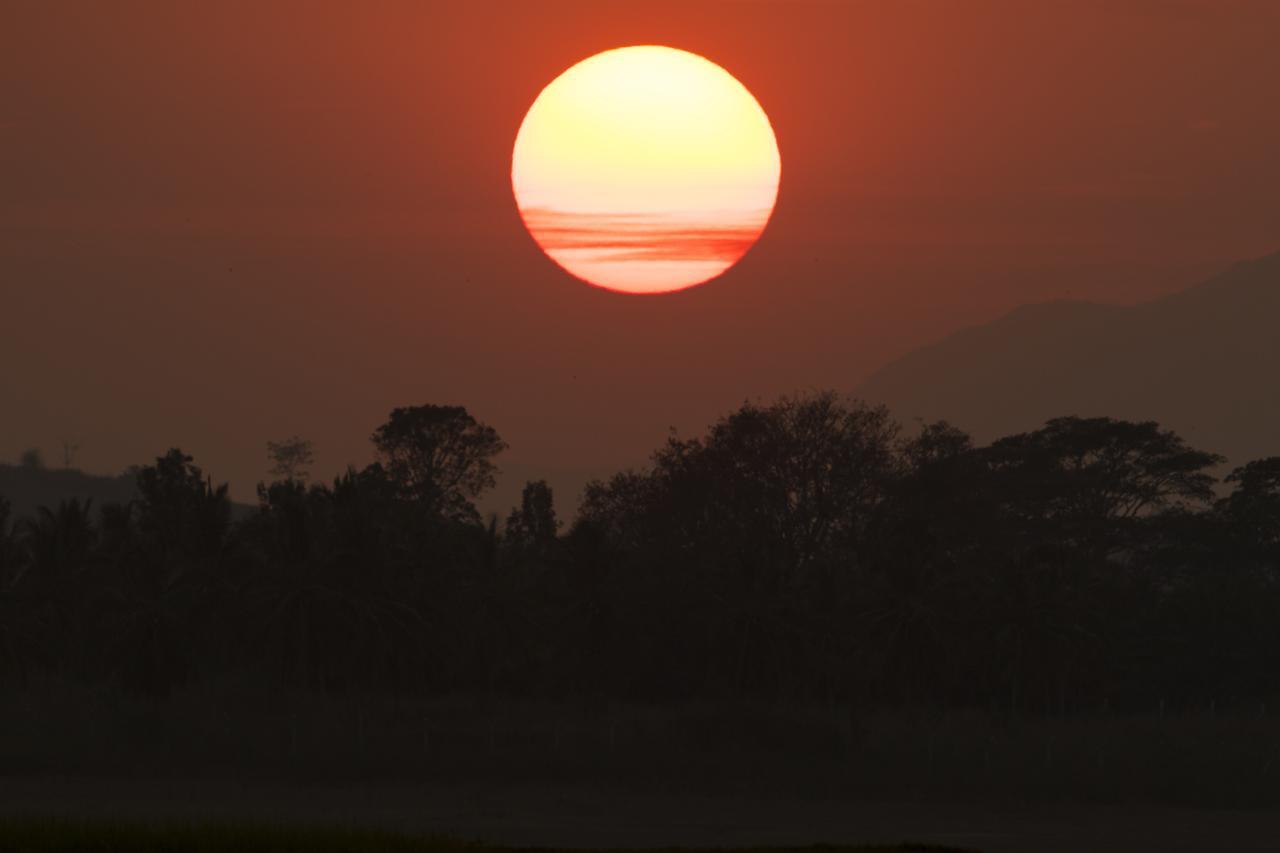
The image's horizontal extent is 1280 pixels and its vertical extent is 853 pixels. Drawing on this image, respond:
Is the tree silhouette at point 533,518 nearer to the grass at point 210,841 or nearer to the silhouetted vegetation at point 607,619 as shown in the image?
the silhouetted vegetation at point 607,619

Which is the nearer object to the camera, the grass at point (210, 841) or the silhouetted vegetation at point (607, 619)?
the grass at point (210, 841)

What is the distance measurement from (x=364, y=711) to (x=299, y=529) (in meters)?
9.79

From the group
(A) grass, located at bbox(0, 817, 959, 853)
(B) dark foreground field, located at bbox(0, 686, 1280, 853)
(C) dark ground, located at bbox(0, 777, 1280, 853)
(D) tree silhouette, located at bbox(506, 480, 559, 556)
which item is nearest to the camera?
(A) grass, located at bbox(0, 817, 959, 853)

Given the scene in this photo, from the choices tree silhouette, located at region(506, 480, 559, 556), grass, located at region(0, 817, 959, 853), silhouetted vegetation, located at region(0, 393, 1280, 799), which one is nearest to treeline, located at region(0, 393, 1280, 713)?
silhouetted vegetation, located at region(0, 393, 1280, 799)

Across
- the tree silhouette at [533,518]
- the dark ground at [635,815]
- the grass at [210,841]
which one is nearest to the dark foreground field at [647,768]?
the dark ground at [635,815]

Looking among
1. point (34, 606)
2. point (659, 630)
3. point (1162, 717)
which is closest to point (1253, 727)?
point (1162, 717)

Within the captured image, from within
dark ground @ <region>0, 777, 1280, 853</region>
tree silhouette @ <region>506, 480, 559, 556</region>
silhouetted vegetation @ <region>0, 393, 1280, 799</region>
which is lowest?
dark ground @ <region>0, 777, 1280, 853</region>

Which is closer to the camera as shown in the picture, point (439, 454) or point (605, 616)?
point (605, 616)

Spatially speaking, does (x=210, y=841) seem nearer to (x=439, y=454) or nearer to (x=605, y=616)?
(x=605, y=616)

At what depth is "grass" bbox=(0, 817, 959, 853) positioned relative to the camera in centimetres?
4231

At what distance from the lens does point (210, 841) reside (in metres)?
43.0

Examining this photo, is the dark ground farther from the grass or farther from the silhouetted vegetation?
the grass

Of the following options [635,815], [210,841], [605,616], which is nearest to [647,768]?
[635,815]

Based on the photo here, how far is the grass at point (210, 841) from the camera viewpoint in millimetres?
42312
